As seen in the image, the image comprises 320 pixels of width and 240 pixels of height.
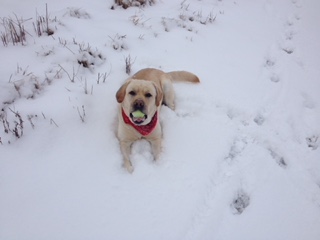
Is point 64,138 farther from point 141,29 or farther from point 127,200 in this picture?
point 141,29

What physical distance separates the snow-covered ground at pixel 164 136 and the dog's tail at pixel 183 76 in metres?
0.12

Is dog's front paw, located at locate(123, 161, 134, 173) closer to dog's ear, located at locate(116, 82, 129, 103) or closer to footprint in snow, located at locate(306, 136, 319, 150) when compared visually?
dog's ear, located at locate(116, 82, 129, 103)

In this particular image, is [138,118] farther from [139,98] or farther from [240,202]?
[240,202]

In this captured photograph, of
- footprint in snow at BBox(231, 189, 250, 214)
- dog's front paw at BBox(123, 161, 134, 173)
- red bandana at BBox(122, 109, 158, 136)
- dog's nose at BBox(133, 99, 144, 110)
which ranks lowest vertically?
footprint in snow at BBox(231, 189, 250, 214)

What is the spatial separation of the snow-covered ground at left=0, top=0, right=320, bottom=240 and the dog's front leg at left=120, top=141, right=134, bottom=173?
77mm

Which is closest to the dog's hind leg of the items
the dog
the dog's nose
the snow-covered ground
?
the snow-covered ground

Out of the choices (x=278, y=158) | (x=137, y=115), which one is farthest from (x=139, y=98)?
(x=278, y=158)

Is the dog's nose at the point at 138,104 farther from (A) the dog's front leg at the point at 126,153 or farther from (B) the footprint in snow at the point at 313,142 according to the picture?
(B) the footprint in snow at the point at 313,142

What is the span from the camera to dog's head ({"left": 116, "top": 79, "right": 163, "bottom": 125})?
290 centimetres

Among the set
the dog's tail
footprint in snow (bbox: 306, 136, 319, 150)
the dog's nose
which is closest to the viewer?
the dog's nose

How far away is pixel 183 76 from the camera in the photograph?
3.96 metres

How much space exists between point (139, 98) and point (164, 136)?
686 millimetres

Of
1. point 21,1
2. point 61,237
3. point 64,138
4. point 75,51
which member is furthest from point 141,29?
point 61,237

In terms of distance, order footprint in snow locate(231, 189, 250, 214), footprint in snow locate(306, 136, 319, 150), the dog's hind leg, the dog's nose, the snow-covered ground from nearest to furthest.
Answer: the snow-covered ground < footprint in snow locate(231, 189, 250, 214) < the dog's nose < footprint in snow locate(306, 136, 319, 150) < the dog's hind leg
